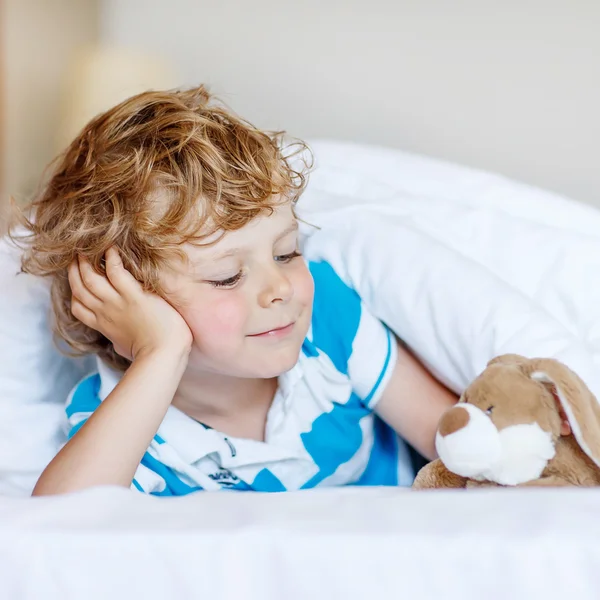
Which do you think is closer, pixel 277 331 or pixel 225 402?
pixel 277 331

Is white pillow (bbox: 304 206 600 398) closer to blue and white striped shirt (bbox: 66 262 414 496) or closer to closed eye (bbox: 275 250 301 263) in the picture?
blue and white striped shirt (bbox: 66 262 414 496)

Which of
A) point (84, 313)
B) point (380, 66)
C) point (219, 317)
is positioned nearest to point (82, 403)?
point (84, 313)

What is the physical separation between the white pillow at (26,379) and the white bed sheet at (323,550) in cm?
42

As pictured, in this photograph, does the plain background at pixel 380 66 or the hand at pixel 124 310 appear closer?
the hand at pixel 124 310

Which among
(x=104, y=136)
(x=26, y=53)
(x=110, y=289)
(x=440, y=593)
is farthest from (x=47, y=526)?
(x=26, y=53)

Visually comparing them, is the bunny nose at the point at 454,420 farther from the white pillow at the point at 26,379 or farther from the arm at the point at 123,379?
the white pillow at the point at 26,379

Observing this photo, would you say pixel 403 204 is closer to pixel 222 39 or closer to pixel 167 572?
pixel 167 572

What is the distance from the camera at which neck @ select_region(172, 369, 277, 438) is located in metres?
0.93

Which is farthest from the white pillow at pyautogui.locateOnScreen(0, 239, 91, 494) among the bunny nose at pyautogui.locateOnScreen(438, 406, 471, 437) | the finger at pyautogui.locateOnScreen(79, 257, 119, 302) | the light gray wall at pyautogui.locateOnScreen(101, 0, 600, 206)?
the light gray wall at pyautogui.locateOnScreen(101, 0, 600, 206)

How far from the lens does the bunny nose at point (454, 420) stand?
2.07ft

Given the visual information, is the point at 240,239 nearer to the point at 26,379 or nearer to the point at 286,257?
the point at 286,257

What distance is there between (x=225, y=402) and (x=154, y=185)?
0.30 metres

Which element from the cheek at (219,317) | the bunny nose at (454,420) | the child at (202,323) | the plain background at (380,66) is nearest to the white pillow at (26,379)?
→ the child at (202,323)

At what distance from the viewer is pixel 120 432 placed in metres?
0.73
